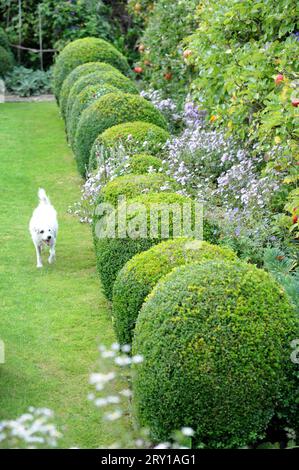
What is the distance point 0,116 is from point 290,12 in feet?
30.8

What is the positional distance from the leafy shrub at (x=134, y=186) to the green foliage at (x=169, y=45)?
5.84 metres

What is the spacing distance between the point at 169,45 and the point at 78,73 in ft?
5.46

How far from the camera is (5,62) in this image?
1794 cm

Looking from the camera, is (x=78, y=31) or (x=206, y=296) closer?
(x=206, y=296)

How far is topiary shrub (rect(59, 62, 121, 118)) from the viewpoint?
41.2ft

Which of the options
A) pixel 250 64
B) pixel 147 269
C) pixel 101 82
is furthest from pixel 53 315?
pixel 101 82

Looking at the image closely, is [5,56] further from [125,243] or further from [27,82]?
[125,243]

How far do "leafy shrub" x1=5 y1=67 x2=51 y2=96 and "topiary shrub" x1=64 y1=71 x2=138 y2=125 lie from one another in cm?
600

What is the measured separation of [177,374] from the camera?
14.5 feet

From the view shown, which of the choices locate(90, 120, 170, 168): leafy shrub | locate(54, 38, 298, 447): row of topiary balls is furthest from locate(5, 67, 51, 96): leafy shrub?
locate(54, 38, 298, 447): row of topiary balls

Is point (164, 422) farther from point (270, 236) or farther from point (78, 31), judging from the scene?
point (78, 31)

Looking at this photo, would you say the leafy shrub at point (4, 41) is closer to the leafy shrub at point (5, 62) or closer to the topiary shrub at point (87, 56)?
the leafy shrub at point (5, 62)

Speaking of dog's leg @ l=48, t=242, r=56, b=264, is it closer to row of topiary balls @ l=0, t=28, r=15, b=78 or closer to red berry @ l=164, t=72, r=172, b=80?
red berry @ l=164, t=72, r=172, b=80
